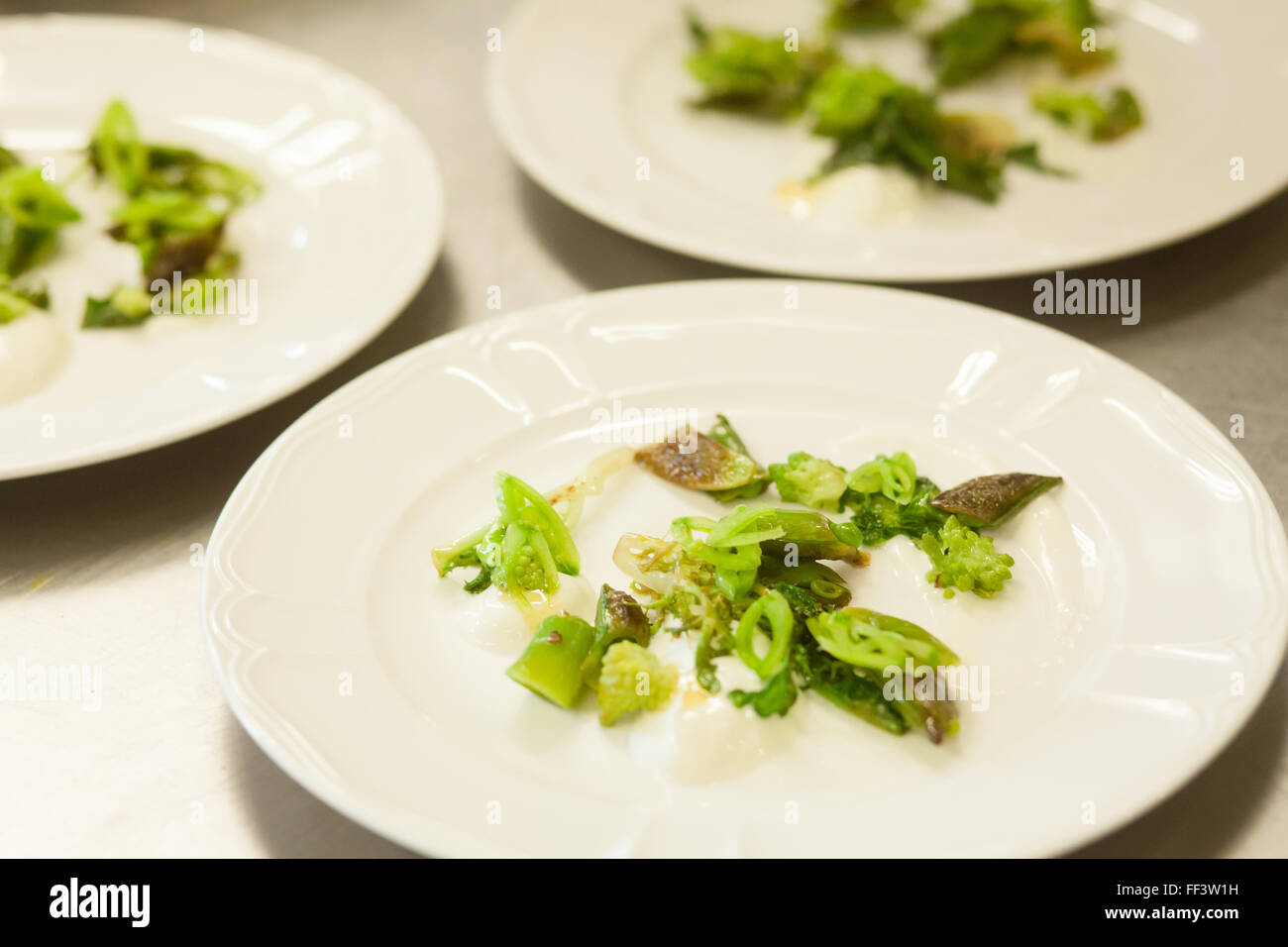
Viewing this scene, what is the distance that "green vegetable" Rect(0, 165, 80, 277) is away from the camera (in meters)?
2.27

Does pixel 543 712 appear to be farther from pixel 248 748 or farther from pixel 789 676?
pixel 248 748

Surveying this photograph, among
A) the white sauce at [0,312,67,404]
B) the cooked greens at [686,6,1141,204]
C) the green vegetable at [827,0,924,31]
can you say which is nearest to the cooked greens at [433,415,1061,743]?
the white sauce at [0,312,67,404]

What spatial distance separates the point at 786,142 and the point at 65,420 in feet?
5.21

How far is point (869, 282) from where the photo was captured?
7.36 ft

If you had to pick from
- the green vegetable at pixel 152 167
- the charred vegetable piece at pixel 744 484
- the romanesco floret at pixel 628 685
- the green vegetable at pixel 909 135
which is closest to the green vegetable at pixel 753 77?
the green vegetable at pixel 909 135

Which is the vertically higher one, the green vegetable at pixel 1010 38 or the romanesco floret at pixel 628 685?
the green vegetable at pixel 1010 38

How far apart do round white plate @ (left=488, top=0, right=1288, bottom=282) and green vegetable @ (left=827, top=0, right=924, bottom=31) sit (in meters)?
0.04

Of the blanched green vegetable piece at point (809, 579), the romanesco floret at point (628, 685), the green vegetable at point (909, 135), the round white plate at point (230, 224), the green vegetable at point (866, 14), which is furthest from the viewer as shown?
the green vegetable at point (866, 14)

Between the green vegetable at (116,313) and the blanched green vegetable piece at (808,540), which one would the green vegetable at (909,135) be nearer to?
the blanched green vegetable piece at (808,540)

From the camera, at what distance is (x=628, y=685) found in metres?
1.40

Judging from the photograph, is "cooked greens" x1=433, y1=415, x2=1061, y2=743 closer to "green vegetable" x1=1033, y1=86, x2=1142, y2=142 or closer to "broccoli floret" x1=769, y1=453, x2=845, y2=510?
"broccoli floret" x1=769, y1=453, x2=845, y2=510

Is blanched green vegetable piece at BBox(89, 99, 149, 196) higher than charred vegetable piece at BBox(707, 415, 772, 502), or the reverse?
charred vegetable piece at BBox(707, 415, 772, 502)

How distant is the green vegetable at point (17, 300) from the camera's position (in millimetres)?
2088

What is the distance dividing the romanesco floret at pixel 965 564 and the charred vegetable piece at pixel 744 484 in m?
0.27
